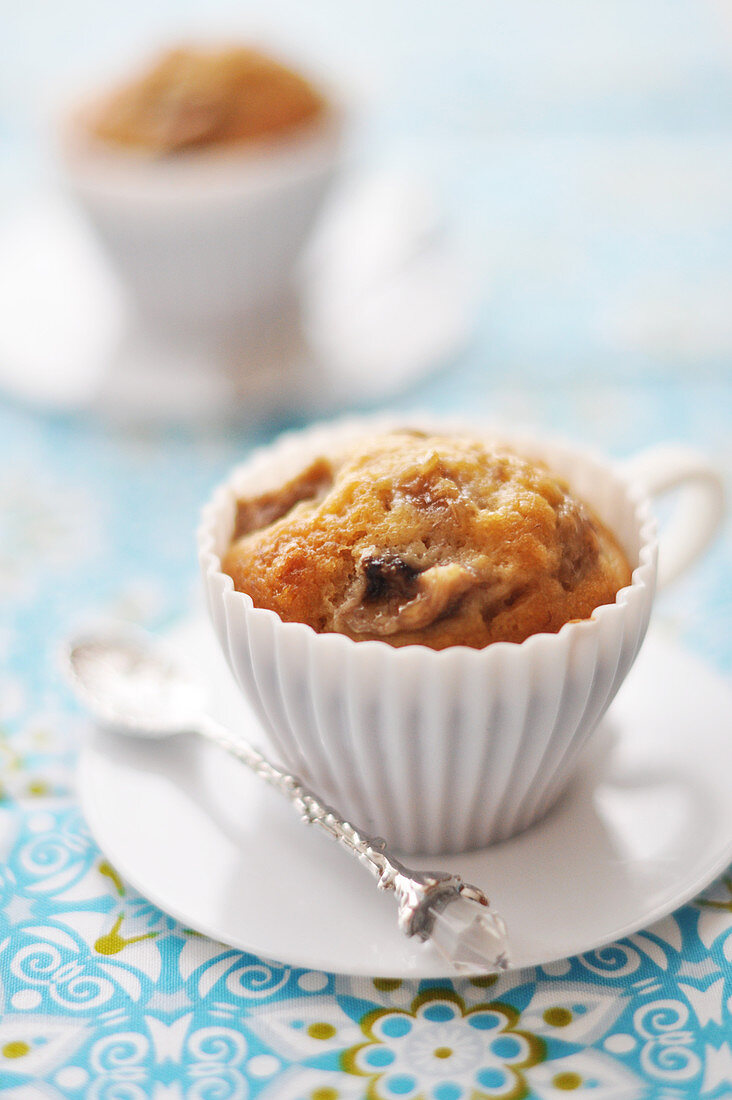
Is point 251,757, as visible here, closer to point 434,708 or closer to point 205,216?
point 434,708

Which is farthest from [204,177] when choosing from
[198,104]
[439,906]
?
[439,906]

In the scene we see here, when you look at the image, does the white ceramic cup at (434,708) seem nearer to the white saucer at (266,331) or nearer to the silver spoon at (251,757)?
the silver spoon at (251,757)

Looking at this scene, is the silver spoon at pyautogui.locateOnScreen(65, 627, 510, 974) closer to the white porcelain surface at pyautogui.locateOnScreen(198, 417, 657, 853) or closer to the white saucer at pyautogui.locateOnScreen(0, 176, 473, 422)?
the white porcelain surface at pyautogui.locateOnScreen(198, 417, 657, 853)

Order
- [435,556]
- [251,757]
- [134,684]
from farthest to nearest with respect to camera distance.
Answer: [134,684], [251,757], [435,556]

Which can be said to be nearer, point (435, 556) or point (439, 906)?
point (439, 906)

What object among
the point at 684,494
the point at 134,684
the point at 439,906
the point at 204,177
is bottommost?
the point at 134,684

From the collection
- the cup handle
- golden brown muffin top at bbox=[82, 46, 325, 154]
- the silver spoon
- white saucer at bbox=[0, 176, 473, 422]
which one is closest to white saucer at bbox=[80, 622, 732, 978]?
the silver spoon
